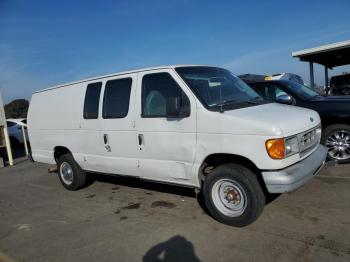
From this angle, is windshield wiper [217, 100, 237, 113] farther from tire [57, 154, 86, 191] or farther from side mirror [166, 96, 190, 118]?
tire [57, 154, 86, 191]

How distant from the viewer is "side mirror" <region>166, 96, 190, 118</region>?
4.20m

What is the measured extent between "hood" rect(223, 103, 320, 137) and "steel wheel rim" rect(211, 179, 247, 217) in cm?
74

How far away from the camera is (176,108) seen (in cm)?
422

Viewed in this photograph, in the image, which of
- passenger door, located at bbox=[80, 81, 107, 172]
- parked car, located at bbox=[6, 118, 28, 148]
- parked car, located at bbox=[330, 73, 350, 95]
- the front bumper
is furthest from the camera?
parked car, located at bbox=[6, 118, 28, 148]

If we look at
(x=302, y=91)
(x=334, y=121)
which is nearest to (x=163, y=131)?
(x=334, y=121)

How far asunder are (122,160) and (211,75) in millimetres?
1959

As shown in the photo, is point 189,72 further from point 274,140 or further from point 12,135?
point 12,135

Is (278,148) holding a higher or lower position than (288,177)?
higher

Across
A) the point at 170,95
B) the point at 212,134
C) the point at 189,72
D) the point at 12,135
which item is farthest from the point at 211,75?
the point at 12,135

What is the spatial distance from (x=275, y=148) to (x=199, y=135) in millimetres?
996

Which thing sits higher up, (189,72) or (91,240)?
(189,72)

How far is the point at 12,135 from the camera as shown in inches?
663

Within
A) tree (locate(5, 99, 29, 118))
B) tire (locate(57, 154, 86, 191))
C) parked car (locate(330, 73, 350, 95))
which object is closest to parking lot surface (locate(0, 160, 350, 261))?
tire (locate(57, 154, 86, 191))

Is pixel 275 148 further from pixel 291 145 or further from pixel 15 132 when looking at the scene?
pixel 15 132
